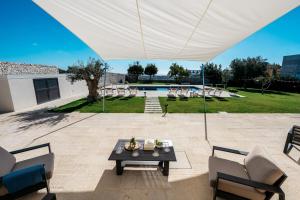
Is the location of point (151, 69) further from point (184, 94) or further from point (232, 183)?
point (232, 183)

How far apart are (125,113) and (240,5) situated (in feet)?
21.5

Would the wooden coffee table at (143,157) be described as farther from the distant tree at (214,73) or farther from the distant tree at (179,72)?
the distant tree at (179,72)

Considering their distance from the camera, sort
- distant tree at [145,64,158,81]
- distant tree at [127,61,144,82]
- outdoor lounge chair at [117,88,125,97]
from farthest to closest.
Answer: distant tree at [145,64,158,81]
distant tree at [127,61,144,82]
outdoor lounge chair at [117,88,125,97]

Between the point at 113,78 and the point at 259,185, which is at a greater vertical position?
the point at 113,78

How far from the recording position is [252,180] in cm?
237

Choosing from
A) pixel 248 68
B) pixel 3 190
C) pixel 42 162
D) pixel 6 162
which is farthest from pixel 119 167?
pixel 248 68

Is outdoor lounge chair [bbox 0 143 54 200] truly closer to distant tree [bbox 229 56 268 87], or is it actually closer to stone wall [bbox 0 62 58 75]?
stone wall [bbox 0 62 58 75]

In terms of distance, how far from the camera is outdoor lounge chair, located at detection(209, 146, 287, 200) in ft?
7.00

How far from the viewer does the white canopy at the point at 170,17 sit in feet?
7.30

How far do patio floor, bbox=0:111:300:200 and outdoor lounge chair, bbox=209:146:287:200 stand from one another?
1.40 ft

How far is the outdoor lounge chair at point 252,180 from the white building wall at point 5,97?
1038 cm

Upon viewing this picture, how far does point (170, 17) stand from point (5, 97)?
9.99 metres

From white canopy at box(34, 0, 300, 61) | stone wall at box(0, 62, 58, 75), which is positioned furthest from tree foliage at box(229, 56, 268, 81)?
stone wall at box(0, 62, 58, 75)

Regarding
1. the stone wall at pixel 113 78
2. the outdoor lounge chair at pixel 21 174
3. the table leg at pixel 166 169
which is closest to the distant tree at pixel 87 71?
the outdoor lounge chair at pixel 21 174
